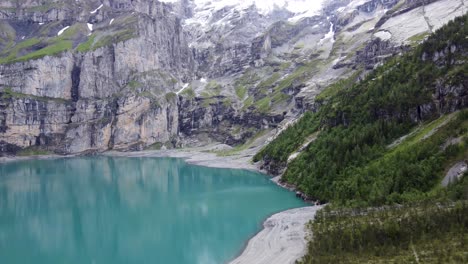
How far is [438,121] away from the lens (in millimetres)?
72750

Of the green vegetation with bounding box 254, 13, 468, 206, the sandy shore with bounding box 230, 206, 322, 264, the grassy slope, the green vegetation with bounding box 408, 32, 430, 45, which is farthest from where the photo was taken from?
the green vegetation with bounding box 408, 32, 430, 45

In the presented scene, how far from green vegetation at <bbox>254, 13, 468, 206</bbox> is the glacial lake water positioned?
10471mm

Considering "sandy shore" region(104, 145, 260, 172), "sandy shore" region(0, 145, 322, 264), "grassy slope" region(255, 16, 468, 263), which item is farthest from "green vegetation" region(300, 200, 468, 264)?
"sandy shore" region(104, 145, 260, 172)

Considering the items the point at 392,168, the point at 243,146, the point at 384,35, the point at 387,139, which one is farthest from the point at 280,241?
the point at 243,146

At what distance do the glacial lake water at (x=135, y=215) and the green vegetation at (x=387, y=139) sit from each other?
10.5m

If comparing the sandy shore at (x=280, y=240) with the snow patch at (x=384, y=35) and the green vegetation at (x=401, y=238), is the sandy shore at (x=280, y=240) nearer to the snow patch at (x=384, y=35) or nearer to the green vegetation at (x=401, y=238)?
the green vegetation at (x=401, y=238)

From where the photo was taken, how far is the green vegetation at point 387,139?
6012cm

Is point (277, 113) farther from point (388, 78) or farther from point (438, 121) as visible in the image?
point (438, 121)

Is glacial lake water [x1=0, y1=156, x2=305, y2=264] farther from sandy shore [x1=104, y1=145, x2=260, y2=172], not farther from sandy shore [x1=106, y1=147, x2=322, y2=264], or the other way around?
sandy shore [x1=104, y1=145, x2=260, y2=172]

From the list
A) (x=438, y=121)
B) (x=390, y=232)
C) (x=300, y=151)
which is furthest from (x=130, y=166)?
(x=390, y=232)

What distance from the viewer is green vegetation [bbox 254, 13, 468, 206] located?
60.1 meters

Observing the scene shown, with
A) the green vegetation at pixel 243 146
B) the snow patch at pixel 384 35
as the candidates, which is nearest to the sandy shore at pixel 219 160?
the green vegetation at pixel 243 146

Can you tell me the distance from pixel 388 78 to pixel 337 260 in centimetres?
6471

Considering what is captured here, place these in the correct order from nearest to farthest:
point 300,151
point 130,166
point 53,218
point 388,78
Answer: point 53,218 → point 388,78 → point 300,151 → point 130,166
